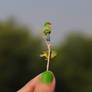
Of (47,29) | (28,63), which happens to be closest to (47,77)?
(47,29)

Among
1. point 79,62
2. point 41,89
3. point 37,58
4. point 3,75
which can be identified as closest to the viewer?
point 41,89

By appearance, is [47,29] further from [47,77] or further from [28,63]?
[28,63]

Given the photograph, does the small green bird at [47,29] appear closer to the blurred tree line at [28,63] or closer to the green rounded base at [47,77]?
the green rounded base at [47,77]

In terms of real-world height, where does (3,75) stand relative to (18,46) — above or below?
below

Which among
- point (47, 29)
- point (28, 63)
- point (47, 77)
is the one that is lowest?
point (28, 63)

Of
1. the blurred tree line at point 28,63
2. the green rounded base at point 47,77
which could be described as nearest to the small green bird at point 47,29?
the green rounded base at point 47,77

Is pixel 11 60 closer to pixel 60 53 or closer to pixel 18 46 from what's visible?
pixel 18 46

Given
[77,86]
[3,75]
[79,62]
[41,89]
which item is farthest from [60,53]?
[41,89]

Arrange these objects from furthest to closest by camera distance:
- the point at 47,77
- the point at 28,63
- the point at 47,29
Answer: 1. the point at 28,63
2. the point at 47,29
3. the point at 47,77
